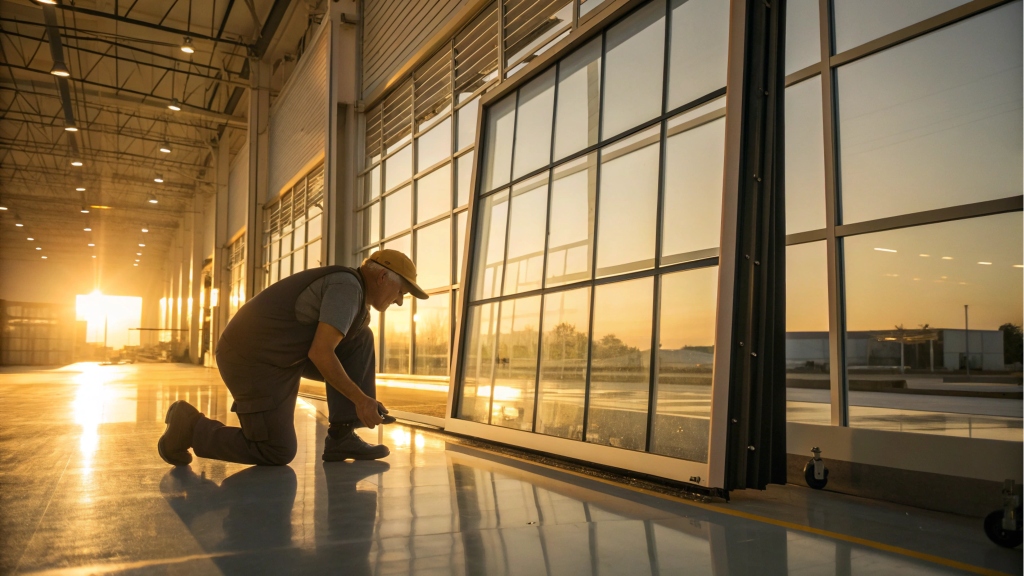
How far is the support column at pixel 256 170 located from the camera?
17531mm

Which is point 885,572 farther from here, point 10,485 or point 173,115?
point 173,115

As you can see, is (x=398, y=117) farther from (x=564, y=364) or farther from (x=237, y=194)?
(x=237, y=194)

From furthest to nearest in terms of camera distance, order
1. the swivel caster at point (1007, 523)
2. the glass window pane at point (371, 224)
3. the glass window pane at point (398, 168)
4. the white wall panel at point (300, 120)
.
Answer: the white wall panel at point (300, 120) → the glass window pane at point (371, 224) → the glass window pane at point (398, 168) → the swivel caster at point (1007, 523)

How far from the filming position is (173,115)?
22312 millimetres

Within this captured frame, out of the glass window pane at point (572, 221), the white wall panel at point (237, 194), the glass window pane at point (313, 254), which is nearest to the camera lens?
the glass window pane at point (572, 221)

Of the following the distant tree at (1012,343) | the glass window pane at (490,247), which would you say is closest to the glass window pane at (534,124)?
the glass window pane at (490,247)

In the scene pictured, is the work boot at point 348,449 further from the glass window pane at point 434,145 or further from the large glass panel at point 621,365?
the glass window pane at point 434,145

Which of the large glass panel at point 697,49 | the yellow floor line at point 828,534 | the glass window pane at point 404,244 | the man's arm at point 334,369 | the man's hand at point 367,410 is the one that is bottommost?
the yellow floor line at point 828,534

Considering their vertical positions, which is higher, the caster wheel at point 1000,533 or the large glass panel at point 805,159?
the large glass panel at point 805,159

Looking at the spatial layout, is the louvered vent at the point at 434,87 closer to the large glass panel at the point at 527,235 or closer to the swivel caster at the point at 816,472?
the large glass panel at the point at 527,235

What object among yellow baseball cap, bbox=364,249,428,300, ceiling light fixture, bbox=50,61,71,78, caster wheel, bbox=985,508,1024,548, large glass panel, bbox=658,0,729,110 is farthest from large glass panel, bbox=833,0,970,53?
ceiling light fixture, bbox=50,61,71,78

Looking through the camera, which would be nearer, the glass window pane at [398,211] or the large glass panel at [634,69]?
the large glass panel at [634,69]

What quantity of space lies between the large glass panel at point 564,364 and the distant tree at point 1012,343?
1992 millimetres

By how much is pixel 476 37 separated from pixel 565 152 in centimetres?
362
